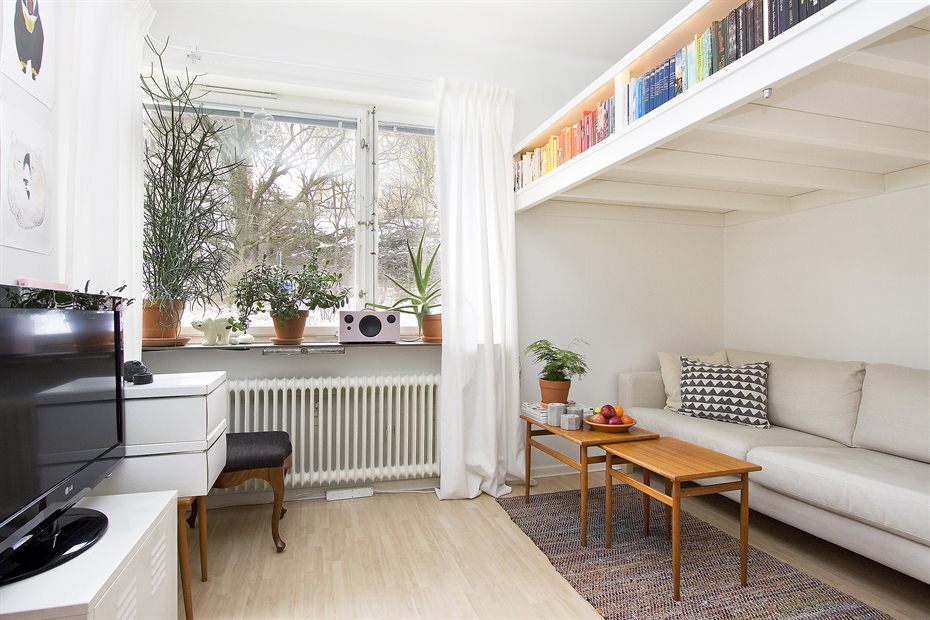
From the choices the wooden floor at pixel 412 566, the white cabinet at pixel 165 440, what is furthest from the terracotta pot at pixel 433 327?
the white cabinet at pixel 165 440

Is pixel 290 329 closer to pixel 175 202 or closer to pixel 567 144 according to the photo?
pixel 175 202

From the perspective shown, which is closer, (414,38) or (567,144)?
(567,144)

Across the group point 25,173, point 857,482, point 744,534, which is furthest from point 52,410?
point 857,482

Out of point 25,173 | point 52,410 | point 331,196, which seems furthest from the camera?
point 331,196

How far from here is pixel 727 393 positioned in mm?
3035

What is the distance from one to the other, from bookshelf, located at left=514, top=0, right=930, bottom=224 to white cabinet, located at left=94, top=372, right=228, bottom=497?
6.52 ft

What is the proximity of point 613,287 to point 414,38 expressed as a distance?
2122 millimetres

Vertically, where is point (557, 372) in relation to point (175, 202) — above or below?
below

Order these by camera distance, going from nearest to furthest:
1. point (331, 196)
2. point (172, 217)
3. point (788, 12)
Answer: point (788, 12)
point (172, 217)
point (331, 196)

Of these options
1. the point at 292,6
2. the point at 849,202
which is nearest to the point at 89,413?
the point at 292,6

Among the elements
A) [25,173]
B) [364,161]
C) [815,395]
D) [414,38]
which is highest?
[414,38]

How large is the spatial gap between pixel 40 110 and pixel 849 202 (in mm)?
4028

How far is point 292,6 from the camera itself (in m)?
2.85

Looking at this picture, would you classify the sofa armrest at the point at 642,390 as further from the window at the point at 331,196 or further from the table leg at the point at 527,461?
the window at the point at 331,196
